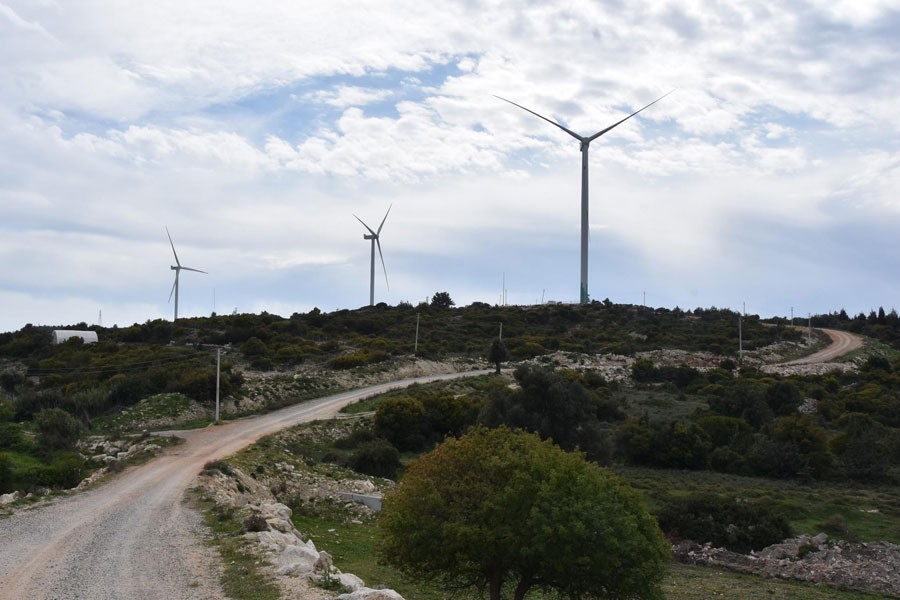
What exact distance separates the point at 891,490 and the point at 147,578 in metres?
33.6

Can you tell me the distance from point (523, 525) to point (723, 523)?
16.5m

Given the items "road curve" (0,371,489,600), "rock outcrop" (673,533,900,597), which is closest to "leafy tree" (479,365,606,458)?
"rock outcrop" (673,533,900,597)

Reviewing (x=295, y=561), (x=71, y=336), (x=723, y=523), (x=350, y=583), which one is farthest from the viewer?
(x=71, y=336)

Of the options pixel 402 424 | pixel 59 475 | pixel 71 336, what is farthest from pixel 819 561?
pixel 71 336

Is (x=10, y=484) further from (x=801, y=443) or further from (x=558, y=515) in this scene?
(x=801, y=443)

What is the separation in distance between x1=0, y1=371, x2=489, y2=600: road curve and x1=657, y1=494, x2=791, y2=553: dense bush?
1673 cm

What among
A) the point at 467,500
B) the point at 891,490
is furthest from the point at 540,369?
the point at 467,500

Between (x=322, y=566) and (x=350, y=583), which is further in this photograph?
(x=322, y=566)

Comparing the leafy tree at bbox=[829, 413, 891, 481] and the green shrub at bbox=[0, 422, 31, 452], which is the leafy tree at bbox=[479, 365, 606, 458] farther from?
the green shrub at bbox=[0, 422, 31, 452]

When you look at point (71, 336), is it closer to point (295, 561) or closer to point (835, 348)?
point (295, 561)

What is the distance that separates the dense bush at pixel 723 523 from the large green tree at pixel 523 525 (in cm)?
1348

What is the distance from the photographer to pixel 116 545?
17438 millimetres

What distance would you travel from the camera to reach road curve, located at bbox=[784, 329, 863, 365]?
84.0m

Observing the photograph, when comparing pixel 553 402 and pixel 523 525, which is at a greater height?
pixel 553 402
